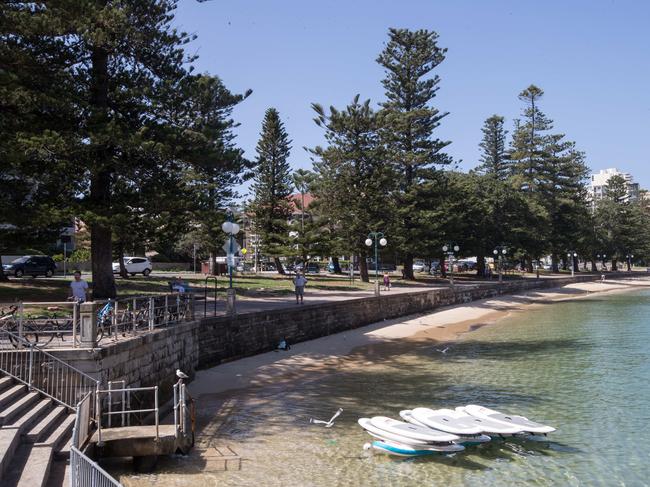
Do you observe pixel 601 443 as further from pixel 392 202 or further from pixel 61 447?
pixel 392 202

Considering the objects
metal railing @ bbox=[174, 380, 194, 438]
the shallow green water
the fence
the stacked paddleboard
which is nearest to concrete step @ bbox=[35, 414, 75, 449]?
the shallow green water

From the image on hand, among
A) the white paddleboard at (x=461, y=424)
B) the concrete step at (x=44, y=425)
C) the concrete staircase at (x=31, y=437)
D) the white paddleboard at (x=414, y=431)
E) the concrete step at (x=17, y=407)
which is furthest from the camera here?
the white paddleboard at (x=461, y=424)

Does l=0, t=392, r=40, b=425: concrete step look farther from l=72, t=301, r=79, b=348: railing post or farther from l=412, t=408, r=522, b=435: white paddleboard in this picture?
l=412, t=408, r=522, b=435: white paddleboard

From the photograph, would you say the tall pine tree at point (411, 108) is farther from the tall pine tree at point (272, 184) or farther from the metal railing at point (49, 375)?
the metal railing at point (49, 375)

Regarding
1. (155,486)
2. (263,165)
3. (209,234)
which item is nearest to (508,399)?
(155,486)

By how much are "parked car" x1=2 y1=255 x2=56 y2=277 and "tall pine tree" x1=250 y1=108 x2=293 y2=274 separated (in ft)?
55.4

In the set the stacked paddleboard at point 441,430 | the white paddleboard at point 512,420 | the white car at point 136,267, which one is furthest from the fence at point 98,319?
the white car at point 136,267

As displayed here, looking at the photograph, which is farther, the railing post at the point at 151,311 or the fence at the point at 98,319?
the railing post at the point at 151,311

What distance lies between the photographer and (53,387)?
36.3 feet

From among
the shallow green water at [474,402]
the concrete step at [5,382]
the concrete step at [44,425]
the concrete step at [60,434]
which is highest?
the concrete step at [5,382]

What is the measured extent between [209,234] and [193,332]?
27369 millimetres

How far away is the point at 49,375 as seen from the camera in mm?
11094

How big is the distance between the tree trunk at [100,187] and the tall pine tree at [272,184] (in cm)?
2748

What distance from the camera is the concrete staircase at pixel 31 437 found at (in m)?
8.15
